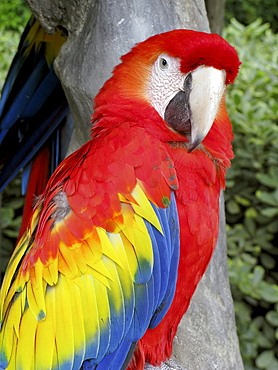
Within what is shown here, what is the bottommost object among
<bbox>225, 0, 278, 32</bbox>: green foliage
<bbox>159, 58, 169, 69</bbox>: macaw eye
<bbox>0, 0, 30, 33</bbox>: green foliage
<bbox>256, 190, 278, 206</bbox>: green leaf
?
<bbox>225, 0, 278, 32</bbox>: green foliage

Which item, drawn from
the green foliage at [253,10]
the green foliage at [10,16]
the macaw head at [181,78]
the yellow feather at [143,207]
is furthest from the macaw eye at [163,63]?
the green foliage at [253,10]

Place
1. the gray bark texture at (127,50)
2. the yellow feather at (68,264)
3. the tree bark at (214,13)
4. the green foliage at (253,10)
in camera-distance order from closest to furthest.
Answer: the yellow feather at (68,264) → the gray bark texture at (127,50) → the tree bark at (214,13) → the green foliage at (253,10)

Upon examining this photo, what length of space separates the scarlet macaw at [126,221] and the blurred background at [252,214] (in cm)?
94

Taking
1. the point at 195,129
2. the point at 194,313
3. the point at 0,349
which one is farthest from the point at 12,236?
the point at 195,129

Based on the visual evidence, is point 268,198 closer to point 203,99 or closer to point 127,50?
point 127,50

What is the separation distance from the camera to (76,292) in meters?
0.92

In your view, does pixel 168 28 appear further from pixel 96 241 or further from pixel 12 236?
pixel 12 236

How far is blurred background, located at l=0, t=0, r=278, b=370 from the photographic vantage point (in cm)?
188

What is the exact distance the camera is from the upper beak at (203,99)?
93 cm

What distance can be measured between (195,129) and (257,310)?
1305 millimetres

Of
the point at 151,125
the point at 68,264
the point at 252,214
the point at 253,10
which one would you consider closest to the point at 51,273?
the point at 68,264

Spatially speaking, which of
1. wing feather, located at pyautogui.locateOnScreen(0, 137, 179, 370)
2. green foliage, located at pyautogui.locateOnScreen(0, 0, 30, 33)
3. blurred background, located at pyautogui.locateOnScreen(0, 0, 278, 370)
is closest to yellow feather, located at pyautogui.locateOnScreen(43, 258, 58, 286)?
wing feather, located at pyautogui.locateOnScreen(0, 137, 179, 370)

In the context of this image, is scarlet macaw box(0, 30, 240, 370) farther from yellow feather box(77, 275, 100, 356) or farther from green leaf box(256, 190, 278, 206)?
green leaf box(256, 190, 278, 206)

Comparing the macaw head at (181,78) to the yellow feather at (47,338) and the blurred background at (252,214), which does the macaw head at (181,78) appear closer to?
the yellow feather at (47,338)
